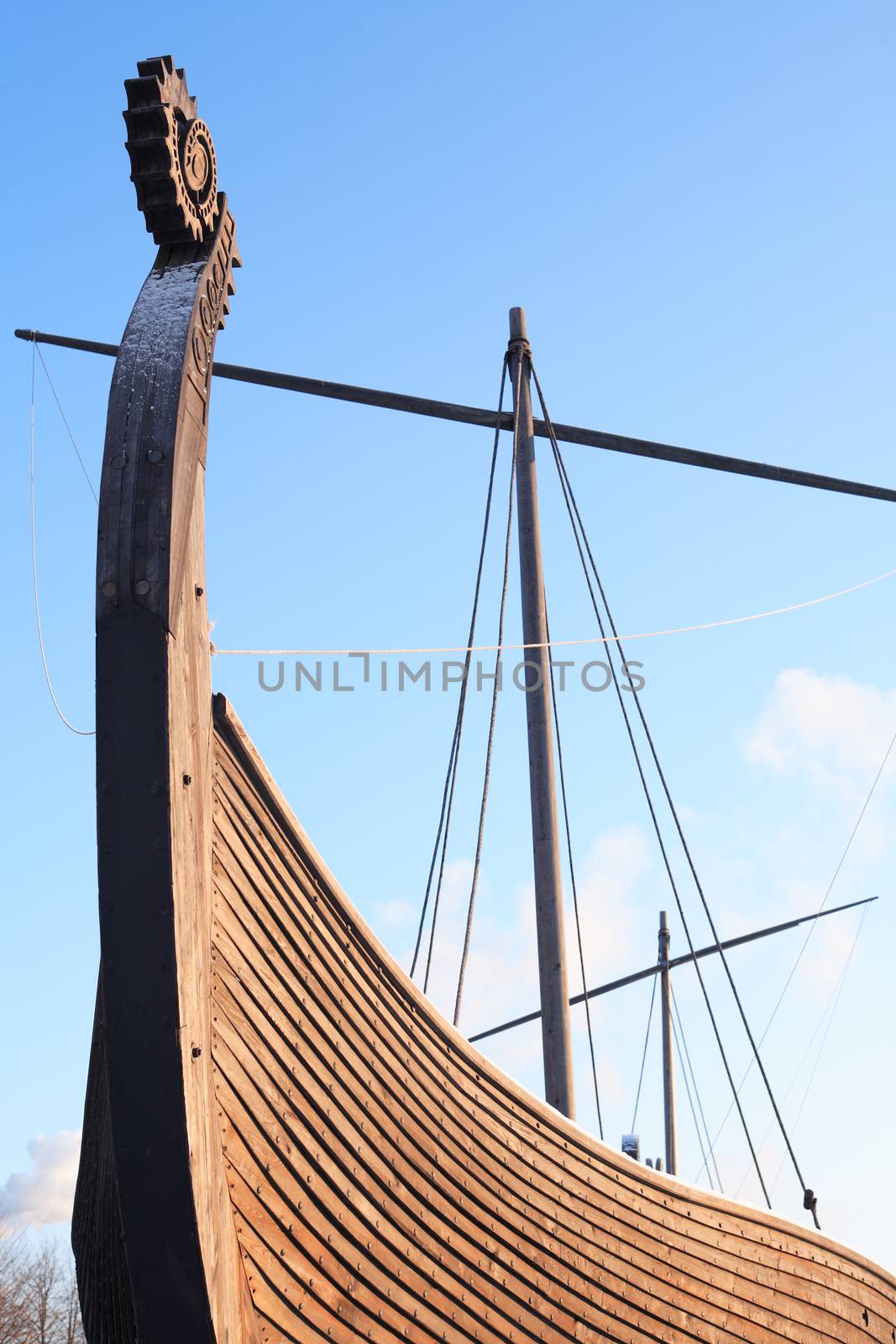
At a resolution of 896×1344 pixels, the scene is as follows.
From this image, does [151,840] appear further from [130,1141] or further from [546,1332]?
[546,1332]

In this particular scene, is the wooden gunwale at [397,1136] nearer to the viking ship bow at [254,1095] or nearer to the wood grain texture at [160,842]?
the viking ship bow at [254,1095]

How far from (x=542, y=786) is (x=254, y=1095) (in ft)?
14.4

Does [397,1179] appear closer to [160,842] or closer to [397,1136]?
[397,1136]

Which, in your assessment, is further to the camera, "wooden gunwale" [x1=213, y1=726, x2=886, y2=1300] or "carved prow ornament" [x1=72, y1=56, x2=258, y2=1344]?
"wooden gunwale" [x1=213, y1=726, x2=886, y2=1300]

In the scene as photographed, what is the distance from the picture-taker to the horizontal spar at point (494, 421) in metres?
9.27

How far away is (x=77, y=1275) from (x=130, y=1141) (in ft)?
15.0

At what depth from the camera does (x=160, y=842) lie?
10.6 ft

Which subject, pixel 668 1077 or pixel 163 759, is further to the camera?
pixel 668 1077

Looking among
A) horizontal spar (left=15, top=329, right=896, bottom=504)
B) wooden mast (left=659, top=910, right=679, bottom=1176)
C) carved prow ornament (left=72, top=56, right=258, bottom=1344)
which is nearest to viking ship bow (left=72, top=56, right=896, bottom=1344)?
carved prow ornament (left=72, top=56, right=258, bottom=1344)

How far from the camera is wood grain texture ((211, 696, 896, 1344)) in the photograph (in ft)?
13.3

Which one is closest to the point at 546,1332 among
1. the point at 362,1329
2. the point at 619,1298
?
the point at 619,1298

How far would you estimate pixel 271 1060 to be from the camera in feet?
13.6

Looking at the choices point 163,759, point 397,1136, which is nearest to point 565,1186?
point 397,1136

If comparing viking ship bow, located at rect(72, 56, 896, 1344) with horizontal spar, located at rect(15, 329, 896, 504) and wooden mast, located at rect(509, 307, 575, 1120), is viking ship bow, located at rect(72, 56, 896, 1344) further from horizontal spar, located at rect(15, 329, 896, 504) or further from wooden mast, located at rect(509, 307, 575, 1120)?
horizontal spar, located at rect(15, 329, 896, 504)
